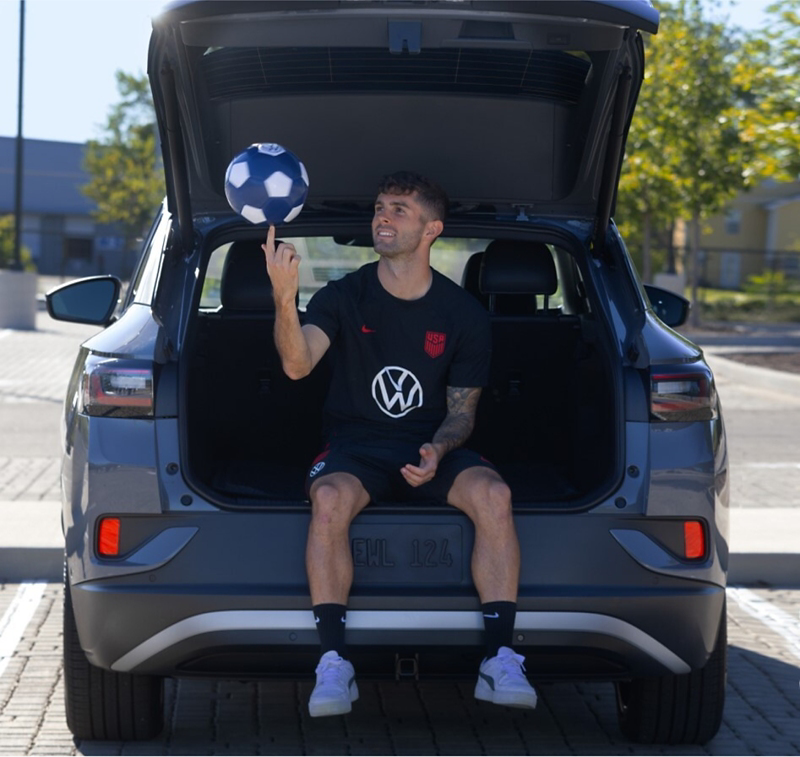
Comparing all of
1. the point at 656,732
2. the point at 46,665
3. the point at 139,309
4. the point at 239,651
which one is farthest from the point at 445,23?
the point at 46,665

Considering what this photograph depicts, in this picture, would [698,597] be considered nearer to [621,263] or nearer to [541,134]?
[621,263]

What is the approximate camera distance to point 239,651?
4.03 m

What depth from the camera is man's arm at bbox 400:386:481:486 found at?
14.3 ft

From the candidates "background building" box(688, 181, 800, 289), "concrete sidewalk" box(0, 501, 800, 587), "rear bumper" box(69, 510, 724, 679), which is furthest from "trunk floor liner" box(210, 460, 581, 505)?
"background building" box(688, 181, 800, 289)

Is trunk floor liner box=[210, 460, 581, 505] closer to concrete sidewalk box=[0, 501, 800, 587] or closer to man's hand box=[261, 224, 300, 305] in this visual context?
man's hand box=[261, 224, 300, 305]

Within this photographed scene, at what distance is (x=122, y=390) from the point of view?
4.08 metres

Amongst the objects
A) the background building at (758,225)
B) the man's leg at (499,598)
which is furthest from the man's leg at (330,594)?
the background building at (758,225)

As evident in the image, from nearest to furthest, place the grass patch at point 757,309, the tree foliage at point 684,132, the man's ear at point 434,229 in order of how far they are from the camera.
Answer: the man's ear at point 434,229
the tree foliage at point 684,132
the grass patch at point 757,309

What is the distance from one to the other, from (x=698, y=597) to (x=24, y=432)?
8.23 metres

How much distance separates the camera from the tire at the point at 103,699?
4.30 m

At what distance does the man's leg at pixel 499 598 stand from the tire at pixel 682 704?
556mm

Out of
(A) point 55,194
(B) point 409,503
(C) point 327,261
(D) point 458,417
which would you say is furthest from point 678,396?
(A) point 55,194

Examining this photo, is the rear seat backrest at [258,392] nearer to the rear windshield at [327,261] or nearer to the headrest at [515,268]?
the rear windshield at [327,261]

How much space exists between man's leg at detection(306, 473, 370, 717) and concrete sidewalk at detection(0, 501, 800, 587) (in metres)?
3.07
